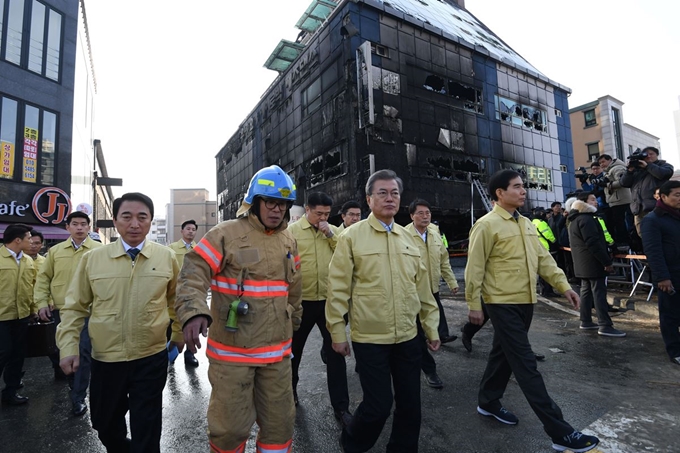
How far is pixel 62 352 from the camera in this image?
243 cm

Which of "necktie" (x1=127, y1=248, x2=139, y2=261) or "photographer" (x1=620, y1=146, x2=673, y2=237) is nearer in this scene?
"necktie" (x1=127, y1=248, x2=139, y2=261)

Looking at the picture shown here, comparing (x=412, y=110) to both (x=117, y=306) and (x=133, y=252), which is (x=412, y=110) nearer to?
(x=133, y=252)

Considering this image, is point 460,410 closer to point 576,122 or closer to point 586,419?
point 586,419

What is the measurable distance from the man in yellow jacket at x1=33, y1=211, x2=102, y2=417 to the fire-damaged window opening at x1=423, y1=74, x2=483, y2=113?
18159 millimetres

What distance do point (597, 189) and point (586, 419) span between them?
8.17 m

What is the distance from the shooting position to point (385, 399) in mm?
2398

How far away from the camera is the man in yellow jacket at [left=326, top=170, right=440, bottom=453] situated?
2.44 meters

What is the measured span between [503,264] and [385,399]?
158cm

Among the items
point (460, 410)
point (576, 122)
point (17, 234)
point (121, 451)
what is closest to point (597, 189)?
point (460, 410)

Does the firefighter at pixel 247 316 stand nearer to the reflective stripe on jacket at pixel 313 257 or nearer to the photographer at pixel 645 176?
the reflective stripe on jacket at pixel 313 257

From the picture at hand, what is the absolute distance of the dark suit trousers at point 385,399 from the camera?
240cm

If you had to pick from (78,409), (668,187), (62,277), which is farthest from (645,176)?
(62,277)

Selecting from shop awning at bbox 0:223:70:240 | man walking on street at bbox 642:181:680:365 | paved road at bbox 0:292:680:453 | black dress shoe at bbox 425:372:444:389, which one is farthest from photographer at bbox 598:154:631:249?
shop awning at bbox 0:223:70:240

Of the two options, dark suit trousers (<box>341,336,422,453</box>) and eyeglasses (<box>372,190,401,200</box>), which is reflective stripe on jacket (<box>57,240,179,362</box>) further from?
eyeglasses (<box>372,190,401,200</box>)
